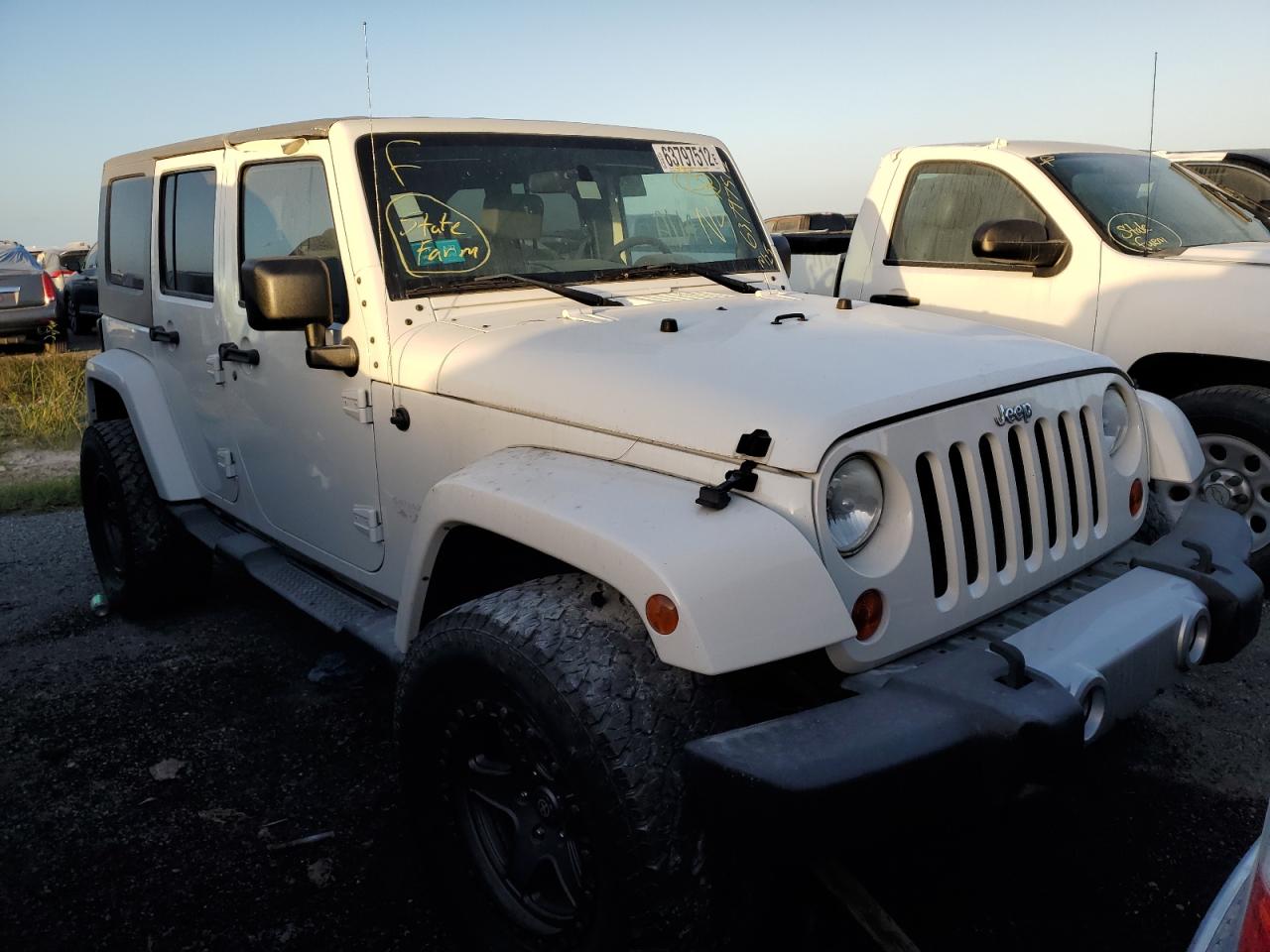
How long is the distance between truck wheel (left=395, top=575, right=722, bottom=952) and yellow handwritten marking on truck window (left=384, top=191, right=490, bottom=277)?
1.18m

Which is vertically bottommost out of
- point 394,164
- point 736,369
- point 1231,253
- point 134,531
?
point 134,531

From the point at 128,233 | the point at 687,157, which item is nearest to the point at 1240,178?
the point at 687,157

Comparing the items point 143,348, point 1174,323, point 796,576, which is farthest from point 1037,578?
point 143,348

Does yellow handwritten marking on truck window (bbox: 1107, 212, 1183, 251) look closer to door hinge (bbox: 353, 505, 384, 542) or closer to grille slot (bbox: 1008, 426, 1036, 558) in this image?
grille slot (bbox: 1008, 426, 1036, 558)

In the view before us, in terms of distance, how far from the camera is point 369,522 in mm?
3035

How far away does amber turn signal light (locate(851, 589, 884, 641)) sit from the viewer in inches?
80.1

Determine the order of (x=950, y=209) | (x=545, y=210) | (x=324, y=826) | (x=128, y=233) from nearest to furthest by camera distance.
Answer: (x=324, y=826)
(x=545, y=210)
(x=128, y=233)
(x=950, y=209)

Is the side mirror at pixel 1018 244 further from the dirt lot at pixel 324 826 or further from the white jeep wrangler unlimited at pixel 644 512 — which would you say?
the dirt lot at pixel 324 826

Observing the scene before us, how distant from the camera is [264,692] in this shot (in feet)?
12.4

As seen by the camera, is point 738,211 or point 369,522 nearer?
point 369,522

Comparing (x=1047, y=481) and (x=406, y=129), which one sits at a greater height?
(x=406, y=129)

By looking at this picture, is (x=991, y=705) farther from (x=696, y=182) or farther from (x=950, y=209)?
(x=950, y=209)

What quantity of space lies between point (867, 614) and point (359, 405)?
1603 millimetres

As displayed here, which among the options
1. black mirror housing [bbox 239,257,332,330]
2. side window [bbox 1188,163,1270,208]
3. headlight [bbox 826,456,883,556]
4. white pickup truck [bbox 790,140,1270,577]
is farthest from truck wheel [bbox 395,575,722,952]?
side window [bbox 1188,163,1270,208]
